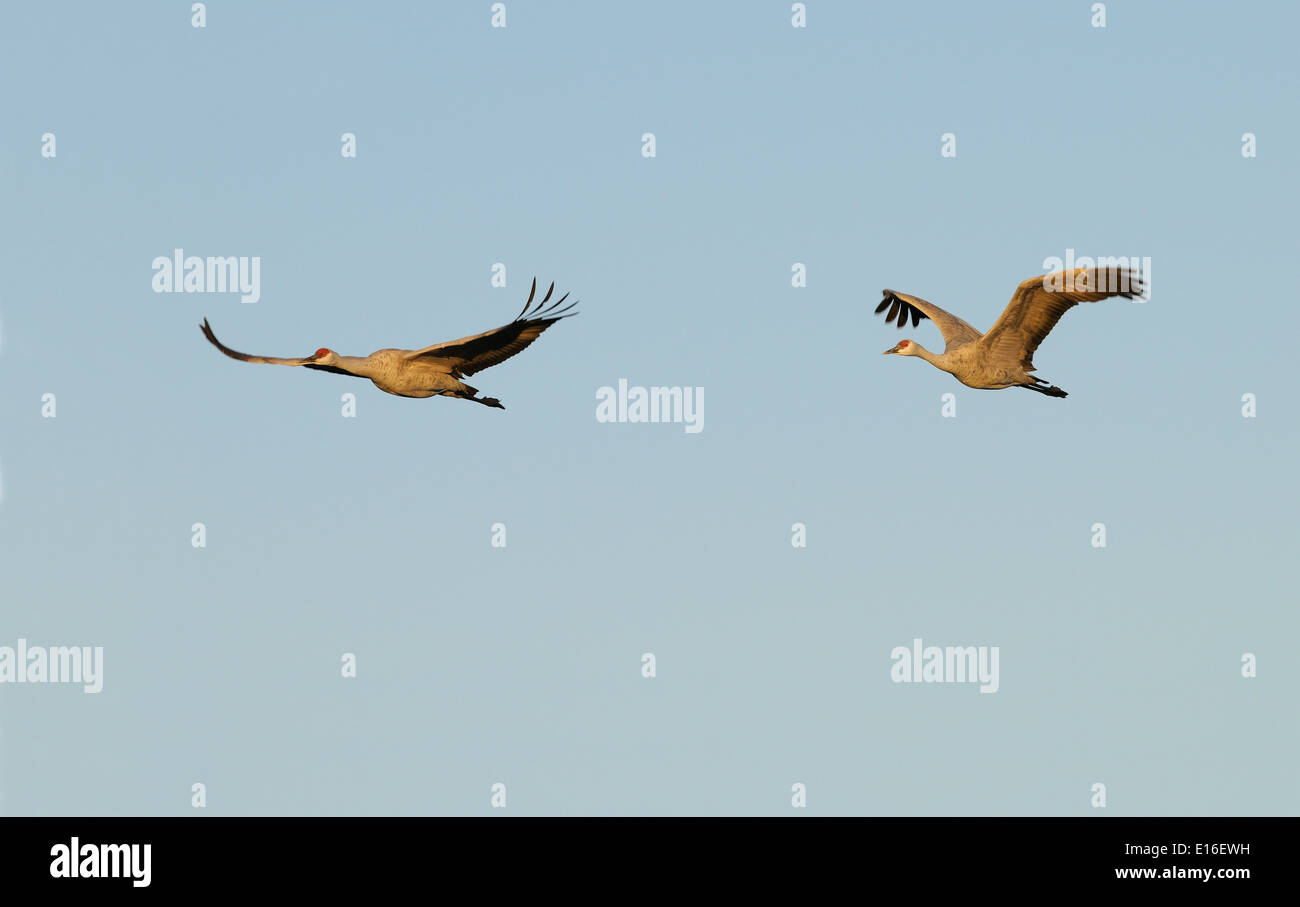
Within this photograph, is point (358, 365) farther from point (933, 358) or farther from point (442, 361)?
point (933, 358)

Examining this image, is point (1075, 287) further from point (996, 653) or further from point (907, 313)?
point (996, 653)

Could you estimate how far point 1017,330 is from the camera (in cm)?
4762

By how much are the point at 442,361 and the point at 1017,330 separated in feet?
41.2

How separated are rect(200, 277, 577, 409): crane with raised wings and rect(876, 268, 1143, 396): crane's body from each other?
9177 mm

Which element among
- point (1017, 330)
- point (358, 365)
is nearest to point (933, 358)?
point (1017, 330)

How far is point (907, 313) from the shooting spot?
5319cm

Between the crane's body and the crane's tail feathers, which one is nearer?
the crane's body

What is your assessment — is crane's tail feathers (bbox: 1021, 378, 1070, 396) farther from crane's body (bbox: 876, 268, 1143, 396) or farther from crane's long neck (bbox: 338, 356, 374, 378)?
crane's long neck (bbox: 338, 356, 374, 378)

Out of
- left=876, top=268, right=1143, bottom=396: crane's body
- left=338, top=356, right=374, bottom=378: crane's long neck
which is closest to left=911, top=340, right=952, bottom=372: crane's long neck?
left=876, top=268, right=1143, bottom=396: crane's body

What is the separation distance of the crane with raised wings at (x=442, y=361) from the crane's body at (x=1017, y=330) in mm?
9177

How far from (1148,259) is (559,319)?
40.6 feet

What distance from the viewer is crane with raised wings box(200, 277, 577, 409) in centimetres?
4578

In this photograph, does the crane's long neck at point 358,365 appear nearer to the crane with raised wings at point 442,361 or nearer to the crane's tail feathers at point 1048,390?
the crane with raised wings at point 442,361

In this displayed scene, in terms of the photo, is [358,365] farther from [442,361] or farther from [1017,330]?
[1017,330]
